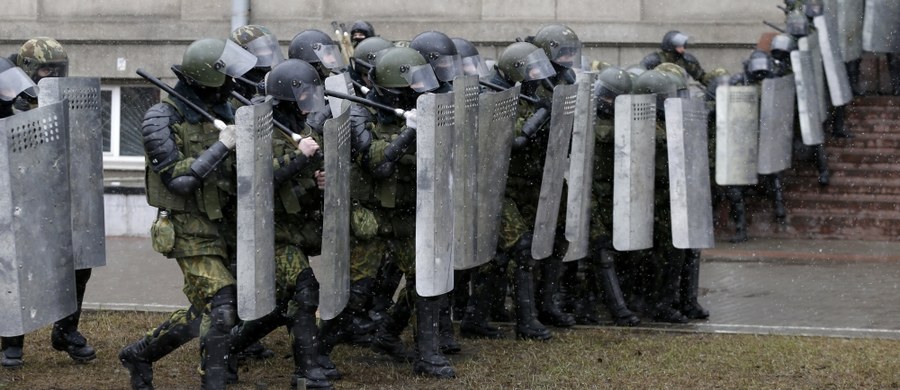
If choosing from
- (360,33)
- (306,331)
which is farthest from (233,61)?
(360,33)

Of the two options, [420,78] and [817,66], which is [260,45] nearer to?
[420,78]

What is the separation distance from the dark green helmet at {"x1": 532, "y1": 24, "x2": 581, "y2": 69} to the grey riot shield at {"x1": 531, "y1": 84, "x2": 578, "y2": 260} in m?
0.81

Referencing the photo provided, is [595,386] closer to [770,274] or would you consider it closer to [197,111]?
[197,111]

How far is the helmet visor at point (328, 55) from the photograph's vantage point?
31.5ft

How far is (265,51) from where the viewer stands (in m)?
8.64

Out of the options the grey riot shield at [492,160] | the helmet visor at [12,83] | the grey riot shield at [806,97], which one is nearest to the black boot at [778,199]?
the grey riot shield at [806,97]

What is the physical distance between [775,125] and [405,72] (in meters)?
6.68

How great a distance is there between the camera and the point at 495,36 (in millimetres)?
17359

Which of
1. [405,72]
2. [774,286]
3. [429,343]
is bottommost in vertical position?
[774,286]

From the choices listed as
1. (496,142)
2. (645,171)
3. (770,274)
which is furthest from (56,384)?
(770,274)

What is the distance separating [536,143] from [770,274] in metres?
3.88

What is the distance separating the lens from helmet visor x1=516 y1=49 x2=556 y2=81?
30.4 feet

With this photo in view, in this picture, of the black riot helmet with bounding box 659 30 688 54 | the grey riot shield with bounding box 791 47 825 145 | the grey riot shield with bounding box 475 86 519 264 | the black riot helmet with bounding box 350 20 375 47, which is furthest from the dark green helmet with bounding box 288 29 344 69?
the black riot helmet with bounding box 659 30 688 54

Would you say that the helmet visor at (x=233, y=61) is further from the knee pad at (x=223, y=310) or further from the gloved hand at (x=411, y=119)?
the knee pad at (x=223, y=310)
